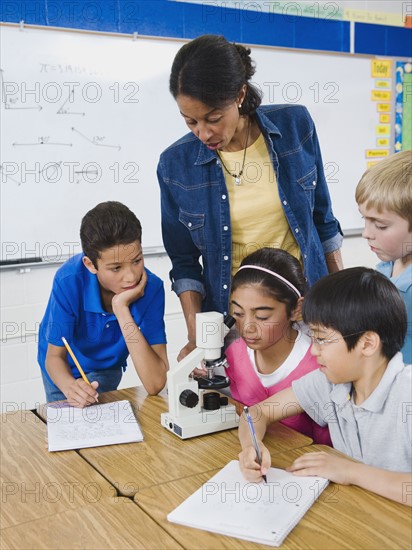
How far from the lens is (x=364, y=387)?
144 cm

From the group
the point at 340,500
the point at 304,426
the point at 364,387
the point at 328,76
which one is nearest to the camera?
the point at 340,500

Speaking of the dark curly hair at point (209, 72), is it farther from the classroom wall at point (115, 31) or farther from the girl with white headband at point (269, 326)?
the classroom wall at point (115, 31)

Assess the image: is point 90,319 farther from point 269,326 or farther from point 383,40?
point 383,40

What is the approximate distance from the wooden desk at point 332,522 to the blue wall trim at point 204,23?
242cm

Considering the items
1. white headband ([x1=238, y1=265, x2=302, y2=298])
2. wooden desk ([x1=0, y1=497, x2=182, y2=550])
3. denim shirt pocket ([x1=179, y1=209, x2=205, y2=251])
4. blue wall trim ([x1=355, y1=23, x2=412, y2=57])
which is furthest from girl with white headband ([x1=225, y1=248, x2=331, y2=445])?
blue wall trim ([x1=355, y1=23, x2=412, y2=57])

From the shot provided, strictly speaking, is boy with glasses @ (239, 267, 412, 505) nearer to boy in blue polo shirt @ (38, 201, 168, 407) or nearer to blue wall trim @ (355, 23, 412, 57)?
boy in blue polo shirt @ (38, 201, 168, 407)

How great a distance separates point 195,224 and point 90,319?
471 millimetres

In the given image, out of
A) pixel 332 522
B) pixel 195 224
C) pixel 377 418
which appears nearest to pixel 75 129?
pixel 195 224

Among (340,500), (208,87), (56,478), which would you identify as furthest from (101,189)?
(340,500)

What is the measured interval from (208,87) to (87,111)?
1.62 meters

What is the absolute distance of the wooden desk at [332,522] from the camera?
3.43 ft

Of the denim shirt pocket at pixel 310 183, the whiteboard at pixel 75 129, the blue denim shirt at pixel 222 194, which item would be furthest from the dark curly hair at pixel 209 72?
the whiteboard at pixel 75 129

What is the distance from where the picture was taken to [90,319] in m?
2.06

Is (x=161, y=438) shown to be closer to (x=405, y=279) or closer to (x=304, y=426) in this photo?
(x=304, y=426)
